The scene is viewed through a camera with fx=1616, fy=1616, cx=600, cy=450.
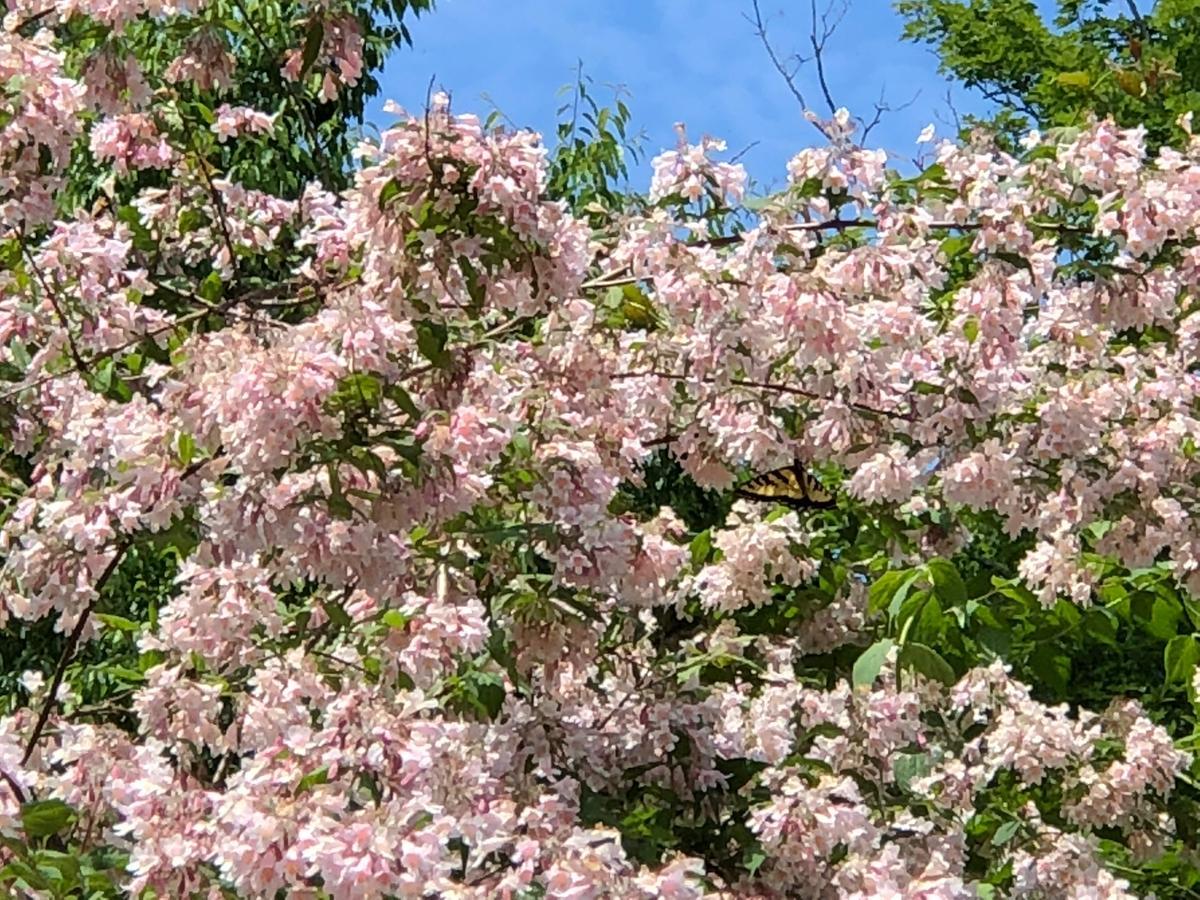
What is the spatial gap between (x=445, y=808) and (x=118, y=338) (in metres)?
1.21

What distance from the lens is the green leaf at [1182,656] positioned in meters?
3.63

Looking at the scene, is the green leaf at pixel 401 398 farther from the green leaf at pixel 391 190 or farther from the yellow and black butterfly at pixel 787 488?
the yellow and black butterfly at pixel 787 488

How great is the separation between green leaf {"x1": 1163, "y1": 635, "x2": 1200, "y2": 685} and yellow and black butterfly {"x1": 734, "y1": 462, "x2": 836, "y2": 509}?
88 cm

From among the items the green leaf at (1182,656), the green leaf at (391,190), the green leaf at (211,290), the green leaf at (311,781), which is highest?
the green leaf at (211,290)

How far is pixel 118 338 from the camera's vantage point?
3.15m

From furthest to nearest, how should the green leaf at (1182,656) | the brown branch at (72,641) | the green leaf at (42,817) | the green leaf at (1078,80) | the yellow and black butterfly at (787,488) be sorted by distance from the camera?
1. the yellow and black butterfly at (787,488)
2. the green leaf at (1182,656)
3. the green leaf at (1078,80)
4. the brown branch at (72,641)
5. the green leaf at (42,817)

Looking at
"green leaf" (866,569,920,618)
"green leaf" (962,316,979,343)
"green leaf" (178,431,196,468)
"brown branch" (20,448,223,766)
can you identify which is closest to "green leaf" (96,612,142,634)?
"brown branch" (20,448,223,766)

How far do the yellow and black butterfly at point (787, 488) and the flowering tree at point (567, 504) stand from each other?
73 millimetres

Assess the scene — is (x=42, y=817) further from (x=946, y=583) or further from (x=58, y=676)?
(x=946, y=583)

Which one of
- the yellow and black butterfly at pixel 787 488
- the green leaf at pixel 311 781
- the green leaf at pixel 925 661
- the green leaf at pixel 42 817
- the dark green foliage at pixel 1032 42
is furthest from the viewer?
the dark green foliage at pixel 1032 42

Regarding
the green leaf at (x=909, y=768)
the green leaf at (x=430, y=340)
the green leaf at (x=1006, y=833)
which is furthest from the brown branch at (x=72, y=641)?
the green leaf at (x=1006, y=833)

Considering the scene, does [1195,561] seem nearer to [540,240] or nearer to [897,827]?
[897,827]

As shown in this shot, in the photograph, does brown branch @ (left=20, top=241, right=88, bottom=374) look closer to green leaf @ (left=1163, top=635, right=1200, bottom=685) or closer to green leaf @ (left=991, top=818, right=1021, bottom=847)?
green leaf @ (left=991, top=818, right=1021, bottom=847)

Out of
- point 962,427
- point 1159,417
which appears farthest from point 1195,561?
point 962,427
